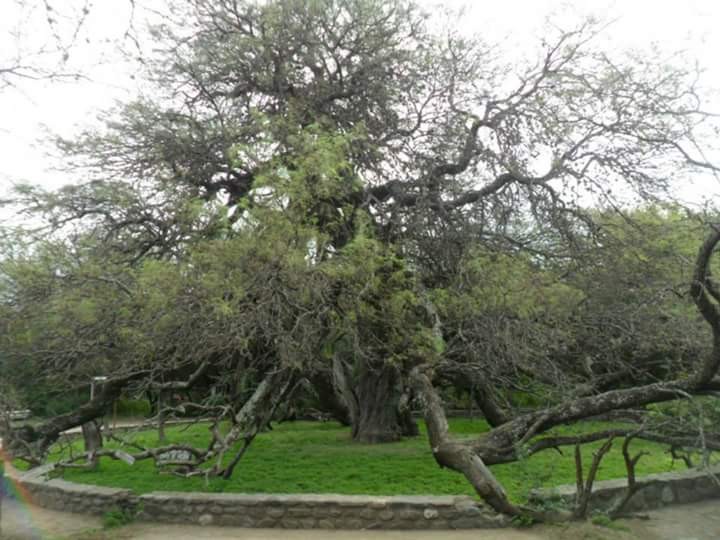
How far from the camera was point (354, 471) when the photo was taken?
10.8 m

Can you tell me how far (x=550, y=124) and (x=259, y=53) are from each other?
480 cm

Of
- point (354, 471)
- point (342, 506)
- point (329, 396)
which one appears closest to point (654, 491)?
point (342, 506)

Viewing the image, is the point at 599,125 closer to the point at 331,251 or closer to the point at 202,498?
the point at 331,251

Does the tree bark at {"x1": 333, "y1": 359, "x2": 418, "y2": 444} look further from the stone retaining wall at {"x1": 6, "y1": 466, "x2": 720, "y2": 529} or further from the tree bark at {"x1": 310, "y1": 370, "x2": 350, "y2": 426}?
the stone retaining wall at {"x1": 6, "y1": 466, "x2": 720, "y2": 529}

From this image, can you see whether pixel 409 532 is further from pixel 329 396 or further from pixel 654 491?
pixel 329 396

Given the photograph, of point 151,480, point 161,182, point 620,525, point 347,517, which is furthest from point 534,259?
point 151,480

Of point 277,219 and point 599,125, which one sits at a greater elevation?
point 599,125

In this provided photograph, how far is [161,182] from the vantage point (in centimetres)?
1032

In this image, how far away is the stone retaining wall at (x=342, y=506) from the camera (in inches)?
307

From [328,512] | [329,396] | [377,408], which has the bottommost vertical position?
[328,512]

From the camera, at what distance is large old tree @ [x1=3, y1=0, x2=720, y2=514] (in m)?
7.97

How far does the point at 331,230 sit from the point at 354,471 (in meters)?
4.20

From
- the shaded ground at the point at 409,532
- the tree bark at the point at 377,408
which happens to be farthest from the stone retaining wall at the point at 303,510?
the tree bark at the point at 377,408

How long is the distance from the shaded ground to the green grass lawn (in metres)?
0.68
